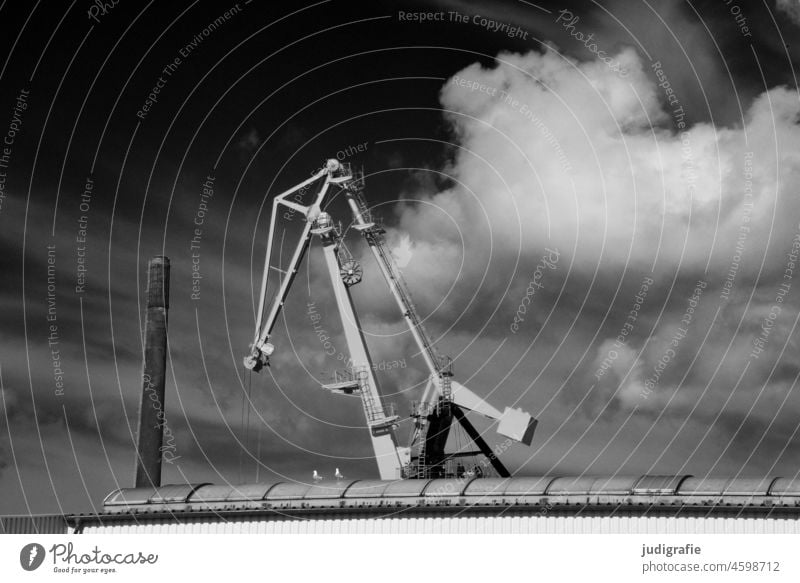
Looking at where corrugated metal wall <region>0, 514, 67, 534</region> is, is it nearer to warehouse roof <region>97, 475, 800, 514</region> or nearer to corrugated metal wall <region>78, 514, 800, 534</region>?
corrugated metal wall <region>78, 514, 800, 534</region>

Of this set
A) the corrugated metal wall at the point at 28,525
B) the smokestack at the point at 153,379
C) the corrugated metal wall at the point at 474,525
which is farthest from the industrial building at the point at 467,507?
the smokestack at the point at 153,379

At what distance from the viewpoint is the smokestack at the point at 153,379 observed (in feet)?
259

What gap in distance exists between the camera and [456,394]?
61438 millimetres

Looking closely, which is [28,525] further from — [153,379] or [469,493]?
[153,379]

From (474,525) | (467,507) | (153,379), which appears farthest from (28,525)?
(153,379)

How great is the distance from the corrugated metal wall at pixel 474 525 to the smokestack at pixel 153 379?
30.4 m

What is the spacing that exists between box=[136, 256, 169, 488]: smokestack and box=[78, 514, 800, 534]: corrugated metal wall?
30356 millimetres

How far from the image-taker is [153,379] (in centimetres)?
8119

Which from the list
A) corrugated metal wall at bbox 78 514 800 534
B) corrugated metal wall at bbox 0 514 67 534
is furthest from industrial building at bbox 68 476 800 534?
corrugated metal wall at bbox 0 514 67 534

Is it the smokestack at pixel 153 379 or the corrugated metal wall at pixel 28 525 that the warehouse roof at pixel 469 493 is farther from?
the smokestack at pixel 153 379

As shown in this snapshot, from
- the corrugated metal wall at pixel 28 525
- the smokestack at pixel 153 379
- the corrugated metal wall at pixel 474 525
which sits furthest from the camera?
the smokestack at pixel 153 379

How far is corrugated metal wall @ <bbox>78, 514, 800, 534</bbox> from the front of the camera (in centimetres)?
3659

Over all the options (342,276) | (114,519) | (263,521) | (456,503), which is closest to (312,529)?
(263,521)
